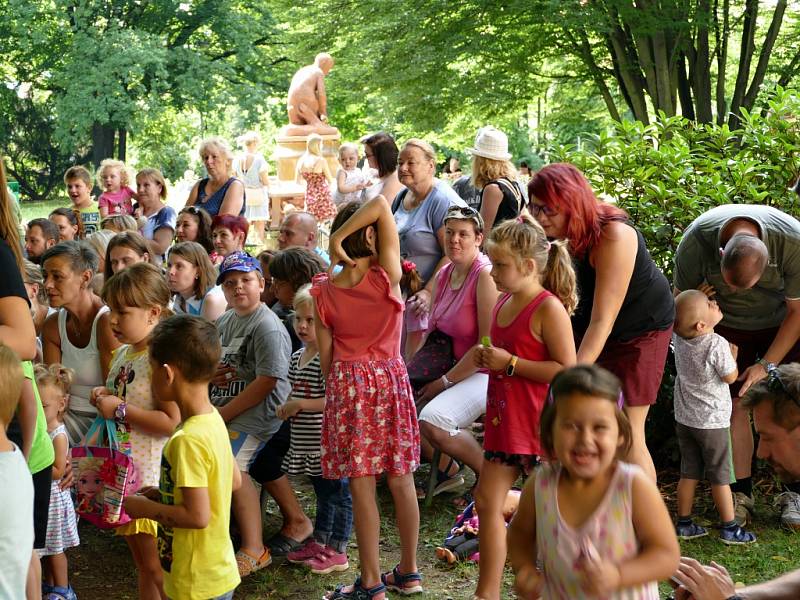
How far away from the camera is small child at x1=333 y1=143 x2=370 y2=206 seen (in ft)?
44.0

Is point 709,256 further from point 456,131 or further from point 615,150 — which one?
point 456,131

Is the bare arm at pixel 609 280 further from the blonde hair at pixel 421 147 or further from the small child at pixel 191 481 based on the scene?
the blonde hair at pixel 421 147

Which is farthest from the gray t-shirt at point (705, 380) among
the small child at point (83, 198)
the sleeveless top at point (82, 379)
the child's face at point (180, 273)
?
the small child at point (83, 198)

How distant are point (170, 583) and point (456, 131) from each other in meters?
19.6

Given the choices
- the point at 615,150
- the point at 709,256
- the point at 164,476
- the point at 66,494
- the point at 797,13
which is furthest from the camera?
the point at 797,13

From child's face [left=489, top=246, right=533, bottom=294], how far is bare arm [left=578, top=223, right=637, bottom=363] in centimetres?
38

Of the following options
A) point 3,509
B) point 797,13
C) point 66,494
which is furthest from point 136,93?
point 3,509

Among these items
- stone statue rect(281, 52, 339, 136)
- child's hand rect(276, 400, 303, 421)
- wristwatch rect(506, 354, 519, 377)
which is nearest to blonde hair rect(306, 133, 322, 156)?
stone statue rect(281, 52, 339, 136)

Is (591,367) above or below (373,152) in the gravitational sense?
below

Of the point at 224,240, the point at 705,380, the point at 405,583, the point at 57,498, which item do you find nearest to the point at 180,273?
the point at 224,240

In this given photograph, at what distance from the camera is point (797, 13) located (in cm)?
1509

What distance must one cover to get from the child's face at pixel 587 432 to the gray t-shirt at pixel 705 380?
9.90 feet

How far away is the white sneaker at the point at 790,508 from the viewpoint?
A: 5.54 meters

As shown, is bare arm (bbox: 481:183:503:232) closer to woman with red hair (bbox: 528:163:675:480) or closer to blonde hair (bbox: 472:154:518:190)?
blonde hair (bbox: 472:154:518:190)
